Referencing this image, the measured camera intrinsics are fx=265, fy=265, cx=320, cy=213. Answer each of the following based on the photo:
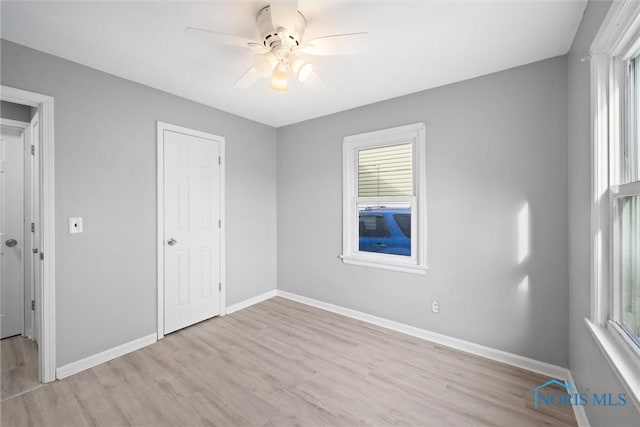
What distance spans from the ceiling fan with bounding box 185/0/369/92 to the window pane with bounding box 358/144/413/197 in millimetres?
1492

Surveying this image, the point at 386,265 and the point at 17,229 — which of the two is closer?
the point at 17,229

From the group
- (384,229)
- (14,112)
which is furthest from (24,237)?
(384,229)

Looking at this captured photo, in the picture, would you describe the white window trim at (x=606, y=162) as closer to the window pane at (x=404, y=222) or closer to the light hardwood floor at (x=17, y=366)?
the window pane at (x=404, y=222)

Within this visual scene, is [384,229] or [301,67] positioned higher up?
[301,67]

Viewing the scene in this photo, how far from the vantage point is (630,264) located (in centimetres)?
129

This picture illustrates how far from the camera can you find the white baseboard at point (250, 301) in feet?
11.4

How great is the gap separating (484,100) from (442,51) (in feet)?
2.29

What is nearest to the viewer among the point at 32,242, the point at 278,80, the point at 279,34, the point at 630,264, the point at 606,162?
the point at 630,264

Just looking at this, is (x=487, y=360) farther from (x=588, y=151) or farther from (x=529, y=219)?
(x=588, y=151)

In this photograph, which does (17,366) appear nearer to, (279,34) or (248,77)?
(248,77)

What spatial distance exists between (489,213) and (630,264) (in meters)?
1.16

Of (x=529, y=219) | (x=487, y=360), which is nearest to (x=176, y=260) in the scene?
(x=487, y=360)

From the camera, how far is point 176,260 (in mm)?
2941

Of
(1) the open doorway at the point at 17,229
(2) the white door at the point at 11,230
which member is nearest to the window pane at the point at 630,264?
(1) the open doorway at the point at 17,229
